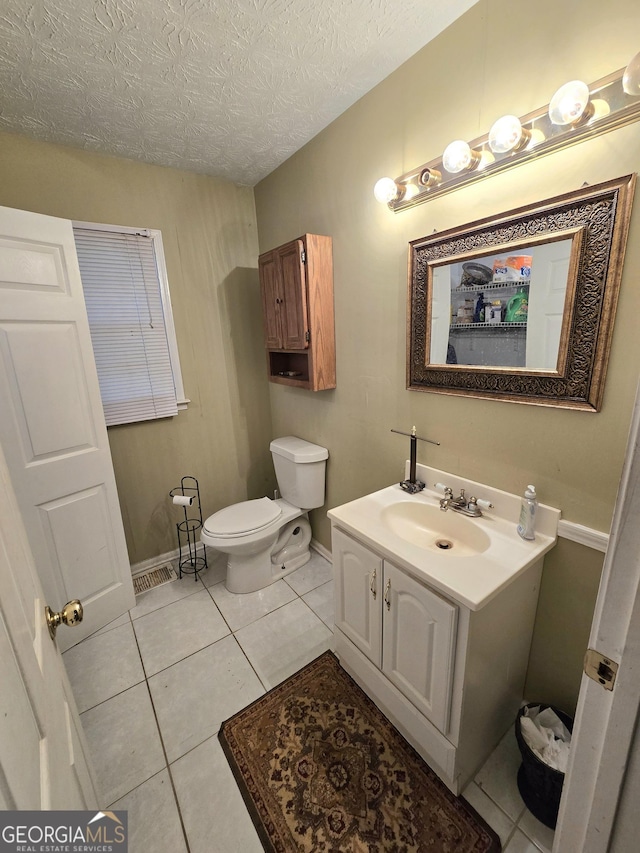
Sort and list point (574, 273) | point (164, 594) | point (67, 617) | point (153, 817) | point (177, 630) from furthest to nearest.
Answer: point (164, 594) → point (177, 630) → point (153, 817) → point (574, 273) → point (67, 617)

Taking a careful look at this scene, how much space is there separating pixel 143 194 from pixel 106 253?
1.33 feet

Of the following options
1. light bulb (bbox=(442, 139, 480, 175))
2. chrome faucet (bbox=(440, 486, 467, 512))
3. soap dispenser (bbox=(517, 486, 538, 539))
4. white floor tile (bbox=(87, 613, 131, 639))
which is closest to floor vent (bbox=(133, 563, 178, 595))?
white floor tile (bbox=(87, 613, 131, 639))

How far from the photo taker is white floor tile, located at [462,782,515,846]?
1090 mm

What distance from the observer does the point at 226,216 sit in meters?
2.28

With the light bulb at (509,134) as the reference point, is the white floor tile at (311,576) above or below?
below

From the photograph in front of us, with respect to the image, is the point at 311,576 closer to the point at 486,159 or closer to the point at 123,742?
the point at 123,742

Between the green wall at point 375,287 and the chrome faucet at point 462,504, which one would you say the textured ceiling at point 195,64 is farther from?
the chrome faucet at point 462,504

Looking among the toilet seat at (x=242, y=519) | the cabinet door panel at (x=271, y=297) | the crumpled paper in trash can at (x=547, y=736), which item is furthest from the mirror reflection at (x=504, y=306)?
the toilet seat at (x=242, y=519)

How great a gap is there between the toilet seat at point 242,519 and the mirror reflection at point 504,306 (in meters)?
1.30

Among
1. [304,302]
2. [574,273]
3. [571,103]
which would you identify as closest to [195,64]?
[304,302]

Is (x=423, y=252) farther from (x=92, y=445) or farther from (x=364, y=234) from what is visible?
(x=92, y=445)

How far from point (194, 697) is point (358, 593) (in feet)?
2.84

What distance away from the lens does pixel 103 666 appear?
168 centimetres

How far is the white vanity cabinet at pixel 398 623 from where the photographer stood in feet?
3.55
